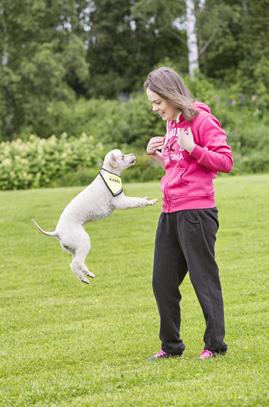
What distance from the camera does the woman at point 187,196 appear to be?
5.09 meters

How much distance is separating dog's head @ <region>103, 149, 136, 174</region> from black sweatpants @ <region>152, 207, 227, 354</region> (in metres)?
0.45

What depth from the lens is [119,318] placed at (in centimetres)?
752

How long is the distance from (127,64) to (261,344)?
24.3 meters

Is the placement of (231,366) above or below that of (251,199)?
above

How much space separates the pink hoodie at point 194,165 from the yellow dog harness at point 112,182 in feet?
1.09

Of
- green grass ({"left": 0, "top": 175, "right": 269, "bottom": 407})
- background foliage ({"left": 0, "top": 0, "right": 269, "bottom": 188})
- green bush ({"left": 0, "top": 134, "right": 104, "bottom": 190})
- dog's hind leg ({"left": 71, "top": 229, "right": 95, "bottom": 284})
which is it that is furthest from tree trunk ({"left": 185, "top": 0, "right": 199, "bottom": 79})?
dog's hind leg ({"left": 71, "top": 229, "right": 95, "bottom": 284})

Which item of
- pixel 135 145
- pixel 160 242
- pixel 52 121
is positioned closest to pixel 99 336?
pixel 160 242

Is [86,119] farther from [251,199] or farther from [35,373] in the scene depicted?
[35,373]

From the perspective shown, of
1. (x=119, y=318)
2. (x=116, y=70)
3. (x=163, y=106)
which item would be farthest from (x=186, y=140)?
(x=116, y=70)

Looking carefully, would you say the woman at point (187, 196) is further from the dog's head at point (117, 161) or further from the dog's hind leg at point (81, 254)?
the dog's hind leg at point (81, 254)

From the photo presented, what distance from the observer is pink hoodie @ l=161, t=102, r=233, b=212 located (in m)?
5.12

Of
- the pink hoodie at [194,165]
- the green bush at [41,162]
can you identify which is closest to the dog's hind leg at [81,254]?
the pink hoodie at [194,165]

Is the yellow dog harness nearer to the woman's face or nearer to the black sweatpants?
the black sweatpants

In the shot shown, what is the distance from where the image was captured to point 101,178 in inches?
205
